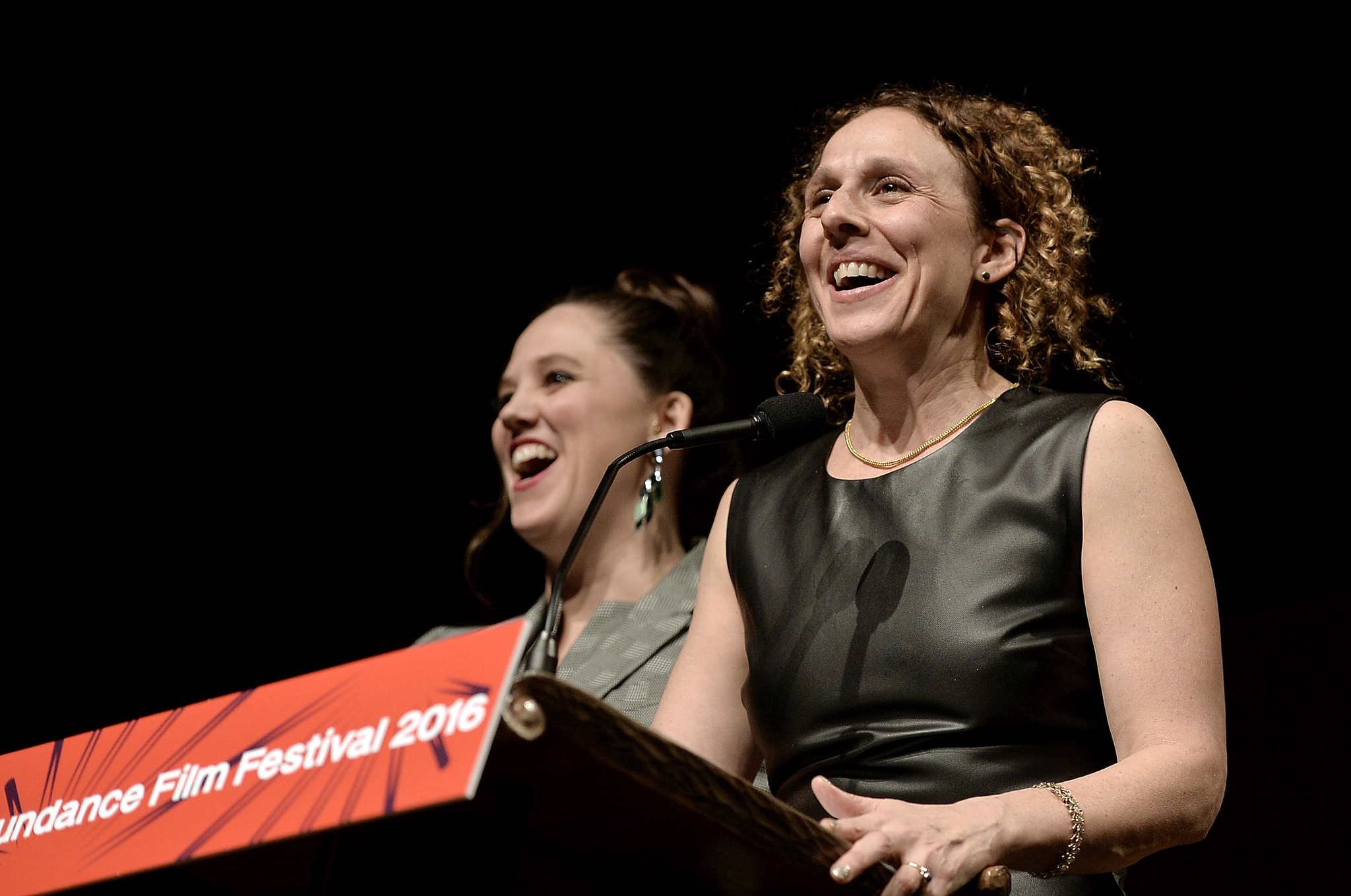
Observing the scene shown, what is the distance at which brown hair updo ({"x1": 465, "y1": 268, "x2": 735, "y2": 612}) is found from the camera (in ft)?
8.77

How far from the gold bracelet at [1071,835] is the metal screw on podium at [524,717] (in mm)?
489

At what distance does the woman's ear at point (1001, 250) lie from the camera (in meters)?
1.64

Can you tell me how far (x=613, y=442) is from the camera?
2.55 metres

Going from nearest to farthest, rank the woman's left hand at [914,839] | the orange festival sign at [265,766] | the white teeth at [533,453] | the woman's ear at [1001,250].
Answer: the orange festival sign at [265,766] → the woman's left hand at [914,839] → the woman's ear at [1001,250] → the white teeth at [533,453]

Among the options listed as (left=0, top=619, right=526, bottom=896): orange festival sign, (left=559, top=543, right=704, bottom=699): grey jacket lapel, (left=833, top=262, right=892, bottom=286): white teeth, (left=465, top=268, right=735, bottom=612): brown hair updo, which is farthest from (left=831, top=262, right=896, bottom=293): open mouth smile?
(left=465, top=268, right=735, bottom=612): brown hair updo

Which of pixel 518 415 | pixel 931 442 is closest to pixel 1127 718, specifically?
pixel 931 442

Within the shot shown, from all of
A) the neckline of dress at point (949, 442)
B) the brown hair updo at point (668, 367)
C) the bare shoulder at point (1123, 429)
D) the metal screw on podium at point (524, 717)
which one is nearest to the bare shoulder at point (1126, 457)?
the bare shoulder at point (1123, 429)

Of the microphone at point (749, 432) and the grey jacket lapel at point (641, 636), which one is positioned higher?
the microphone at point (749, 432)

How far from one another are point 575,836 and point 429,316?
8.23ft

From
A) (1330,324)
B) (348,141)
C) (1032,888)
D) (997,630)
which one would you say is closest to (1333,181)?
(1330,324)

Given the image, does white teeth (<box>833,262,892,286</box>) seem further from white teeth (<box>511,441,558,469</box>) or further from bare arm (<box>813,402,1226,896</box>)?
white teeth (<box>511,441,558,469</box>)

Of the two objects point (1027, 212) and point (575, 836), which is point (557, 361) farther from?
point (575, 836)

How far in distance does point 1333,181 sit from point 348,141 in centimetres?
215

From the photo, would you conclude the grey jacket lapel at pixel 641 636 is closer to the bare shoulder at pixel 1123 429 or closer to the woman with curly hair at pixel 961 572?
the woman with curly hair at pixel 961 572
